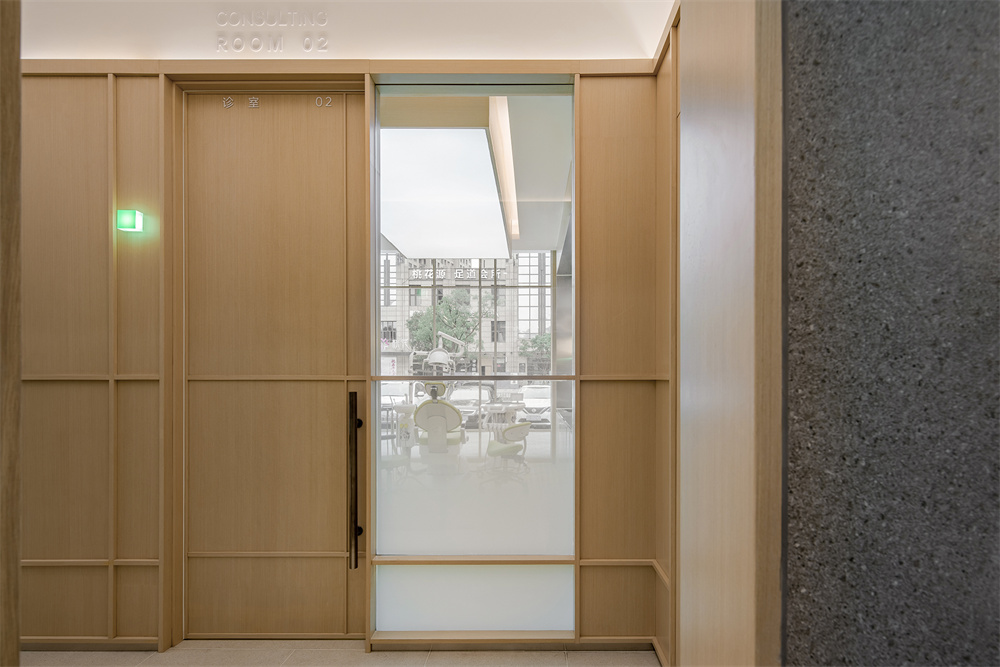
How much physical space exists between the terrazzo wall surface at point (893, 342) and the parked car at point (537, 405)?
6.65ft

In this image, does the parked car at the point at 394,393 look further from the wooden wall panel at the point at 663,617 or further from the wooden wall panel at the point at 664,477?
the wooden wall panel at the point at 663,617

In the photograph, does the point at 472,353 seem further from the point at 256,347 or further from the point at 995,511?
the point at 995,511

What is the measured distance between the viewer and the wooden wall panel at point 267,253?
2.70m

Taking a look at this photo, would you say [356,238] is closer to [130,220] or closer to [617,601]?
[130,220]

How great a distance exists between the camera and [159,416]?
262 centimetres

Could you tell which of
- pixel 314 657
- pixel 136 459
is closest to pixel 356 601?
pixel 314 657

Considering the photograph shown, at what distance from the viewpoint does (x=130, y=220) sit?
261cm

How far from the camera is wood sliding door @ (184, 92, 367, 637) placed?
2.70 metres

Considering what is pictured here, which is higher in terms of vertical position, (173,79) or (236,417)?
(173,79)

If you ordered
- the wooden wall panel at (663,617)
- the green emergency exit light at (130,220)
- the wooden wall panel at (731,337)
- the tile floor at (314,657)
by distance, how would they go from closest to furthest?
the wooden wall panel at (731,337) < the wooden wall panel at (663,617) < the tile floor at (314,657) < the green emergency exit light at (130,220)

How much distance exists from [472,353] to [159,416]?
1518mm

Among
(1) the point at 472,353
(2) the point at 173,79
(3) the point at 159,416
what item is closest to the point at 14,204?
(1) the point at 472,353

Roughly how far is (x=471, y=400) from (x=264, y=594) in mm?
1389

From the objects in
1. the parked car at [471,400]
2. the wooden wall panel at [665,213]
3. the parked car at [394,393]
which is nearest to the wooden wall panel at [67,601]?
the parked car at [394,393]
